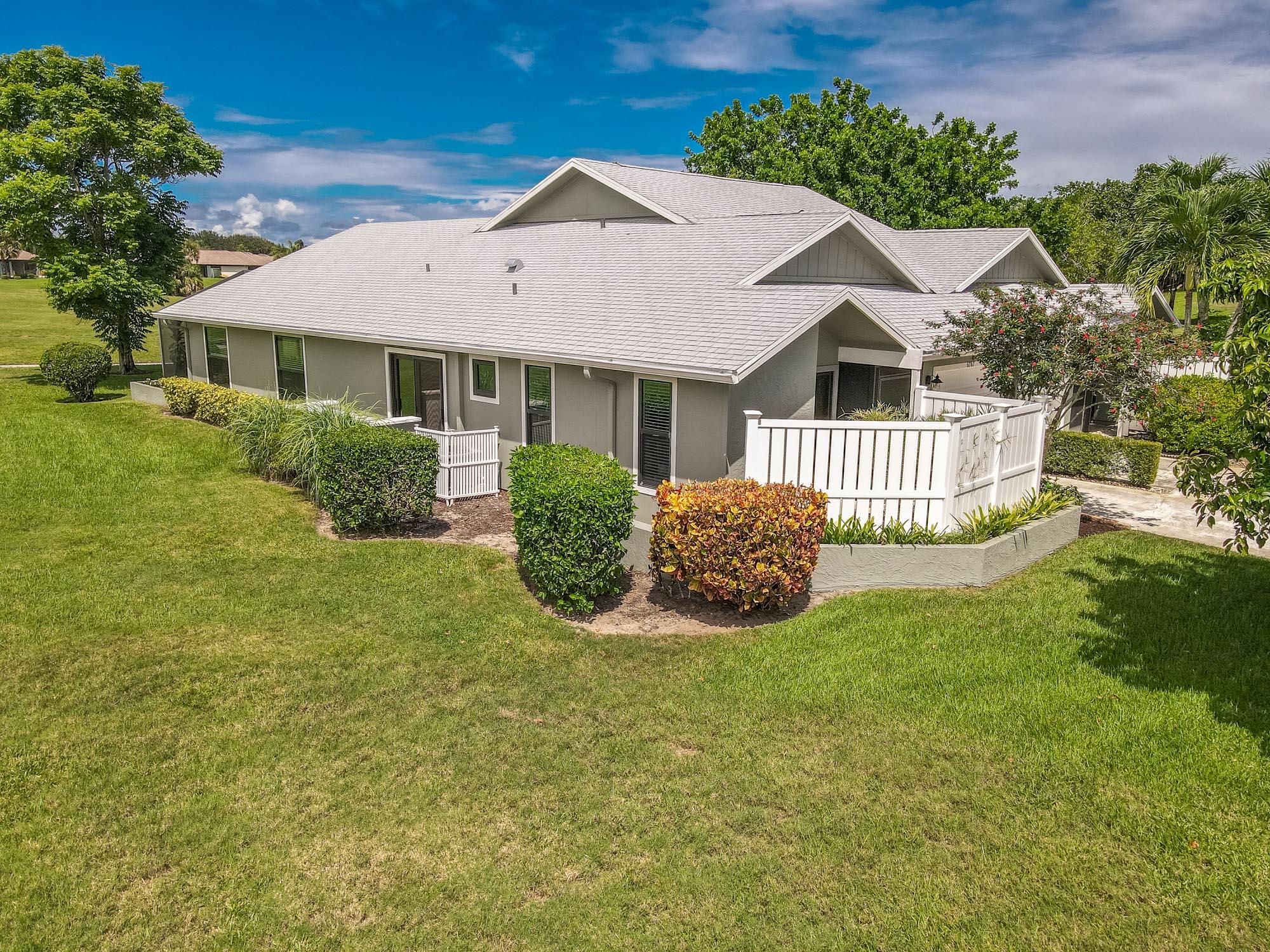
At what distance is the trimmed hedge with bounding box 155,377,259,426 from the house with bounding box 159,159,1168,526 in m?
0.91

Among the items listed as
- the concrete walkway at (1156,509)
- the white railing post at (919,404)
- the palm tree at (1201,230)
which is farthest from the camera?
the palm tree at (1201,230)

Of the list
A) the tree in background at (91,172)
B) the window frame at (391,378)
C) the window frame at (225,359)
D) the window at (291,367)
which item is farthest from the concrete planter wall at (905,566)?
the tree in background at (91,172)

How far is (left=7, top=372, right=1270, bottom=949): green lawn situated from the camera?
5.08 meters

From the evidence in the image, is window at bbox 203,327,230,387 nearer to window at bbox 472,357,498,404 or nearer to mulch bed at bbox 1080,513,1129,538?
window at bbox 472,357,498,404

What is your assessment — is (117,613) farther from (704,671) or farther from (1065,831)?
(1065,831)

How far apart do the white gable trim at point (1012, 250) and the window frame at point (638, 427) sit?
10.1 m

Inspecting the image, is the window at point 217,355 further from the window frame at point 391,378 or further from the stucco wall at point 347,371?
the window frame at point 391,378

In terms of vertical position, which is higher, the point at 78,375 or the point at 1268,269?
the point at 1268,269

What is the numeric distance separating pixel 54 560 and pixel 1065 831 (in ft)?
39.1

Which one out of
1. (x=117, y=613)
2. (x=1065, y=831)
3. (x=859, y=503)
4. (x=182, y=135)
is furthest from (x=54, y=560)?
(x=182, y=135)

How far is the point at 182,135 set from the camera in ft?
90.8

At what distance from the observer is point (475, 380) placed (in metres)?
15.9

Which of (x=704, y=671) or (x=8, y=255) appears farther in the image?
(x=8, y=255)

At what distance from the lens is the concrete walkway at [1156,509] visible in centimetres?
1315
